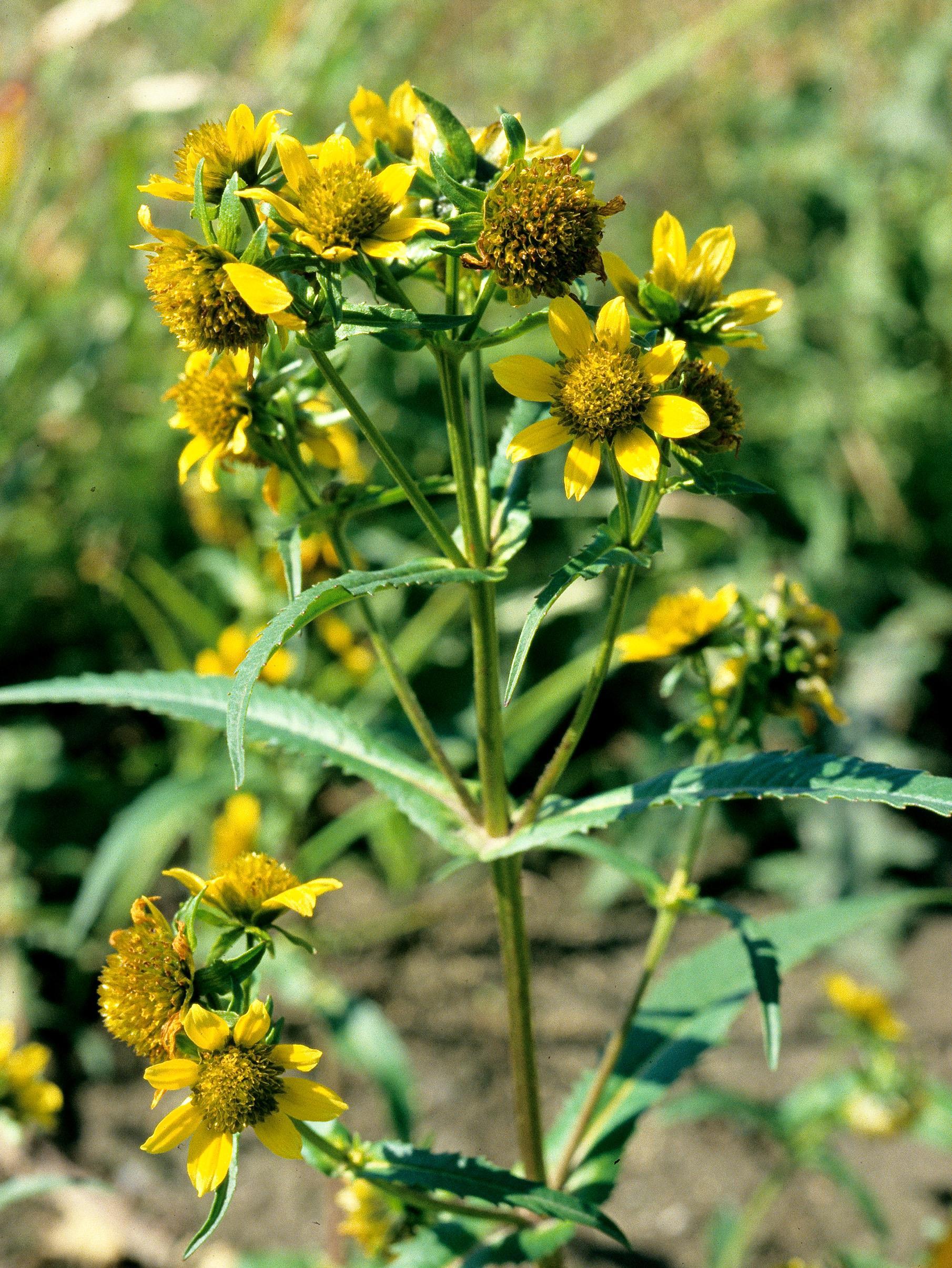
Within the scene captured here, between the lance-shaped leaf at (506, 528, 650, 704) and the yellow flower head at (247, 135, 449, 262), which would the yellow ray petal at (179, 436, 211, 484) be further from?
the lance-shaped leaf at (506, 528, 650, 704)

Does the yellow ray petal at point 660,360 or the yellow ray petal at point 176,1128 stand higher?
the yellow ray petal at point 660,360

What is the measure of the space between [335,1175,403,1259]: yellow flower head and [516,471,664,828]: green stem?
55 centimetres

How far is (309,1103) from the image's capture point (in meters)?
0.76

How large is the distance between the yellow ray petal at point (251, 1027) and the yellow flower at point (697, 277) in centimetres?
57

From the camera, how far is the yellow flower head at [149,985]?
2.39 feet

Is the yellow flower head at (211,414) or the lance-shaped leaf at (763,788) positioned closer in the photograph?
the lance-shaped leaf at (763,788)

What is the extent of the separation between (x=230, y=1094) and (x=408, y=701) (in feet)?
1.11

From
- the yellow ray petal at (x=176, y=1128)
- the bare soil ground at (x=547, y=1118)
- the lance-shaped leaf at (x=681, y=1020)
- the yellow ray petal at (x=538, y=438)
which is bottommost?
the bare soil ground at (x=547, y=1118)

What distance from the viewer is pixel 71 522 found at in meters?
2.62

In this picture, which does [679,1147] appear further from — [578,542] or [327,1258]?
[578,542]

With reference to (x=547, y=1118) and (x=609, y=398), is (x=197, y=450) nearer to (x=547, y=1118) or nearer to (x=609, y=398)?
(x=609, y=398)

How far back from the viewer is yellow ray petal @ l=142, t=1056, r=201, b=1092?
697 mm

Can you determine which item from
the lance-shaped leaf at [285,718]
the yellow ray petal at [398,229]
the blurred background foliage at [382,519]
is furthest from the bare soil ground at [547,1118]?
the yellow ray petal at [398,229]

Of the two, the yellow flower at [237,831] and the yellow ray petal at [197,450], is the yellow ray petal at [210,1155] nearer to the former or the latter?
the yellow ray petal at [197,450]
